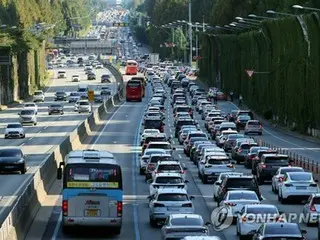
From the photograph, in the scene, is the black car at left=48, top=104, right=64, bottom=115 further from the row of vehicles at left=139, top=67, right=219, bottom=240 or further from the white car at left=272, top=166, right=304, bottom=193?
the white car at left=272, top=166, right=304, bottom=193

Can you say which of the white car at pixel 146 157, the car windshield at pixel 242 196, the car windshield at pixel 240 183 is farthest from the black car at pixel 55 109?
the car windshield at pixel 242 196

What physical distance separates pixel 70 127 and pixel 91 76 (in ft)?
313

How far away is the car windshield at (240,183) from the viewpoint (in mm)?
45625

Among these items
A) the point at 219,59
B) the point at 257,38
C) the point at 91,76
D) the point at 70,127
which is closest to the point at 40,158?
the point at 70,127

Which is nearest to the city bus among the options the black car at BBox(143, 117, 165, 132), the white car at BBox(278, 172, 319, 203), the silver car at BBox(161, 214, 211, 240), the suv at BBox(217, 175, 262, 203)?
the silver car at BBox(161, 214, 211, 240)

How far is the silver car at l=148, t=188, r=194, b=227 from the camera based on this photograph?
A: 41000 mm

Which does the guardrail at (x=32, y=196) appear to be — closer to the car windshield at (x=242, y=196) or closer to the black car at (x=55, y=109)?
the car windshield at (x=242, y=196)

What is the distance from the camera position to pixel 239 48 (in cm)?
14712

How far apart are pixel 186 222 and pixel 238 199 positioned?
7.34m

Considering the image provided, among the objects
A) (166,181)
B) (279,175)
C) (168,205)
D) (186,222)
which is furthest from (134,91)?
(186,222)

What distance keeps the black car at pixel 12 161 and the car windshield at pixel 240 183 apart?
732 inches

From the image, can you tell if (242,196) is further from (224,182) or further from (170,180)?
(170,180)

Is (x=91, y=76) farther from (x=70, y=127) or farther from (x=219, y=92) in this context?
(x=70, y=127)

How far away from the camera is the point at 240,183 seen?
45.7 m
